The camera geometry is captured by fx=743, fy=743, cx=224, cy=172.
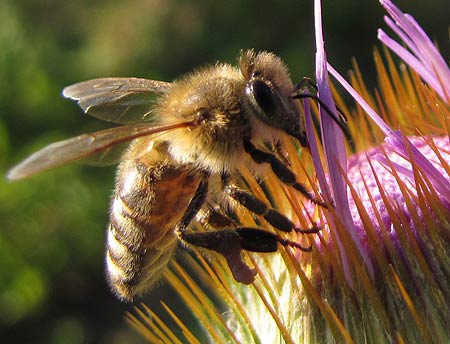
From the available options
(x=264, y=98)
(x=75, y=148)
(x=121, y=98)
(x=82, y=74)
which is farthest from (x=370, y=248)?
(x=82, y=74)

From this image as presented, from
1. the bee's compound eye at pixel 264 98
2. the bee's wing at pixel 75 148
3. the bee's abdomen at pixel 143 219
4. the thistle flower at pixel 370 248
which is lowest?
the thistle flower at pixel 370 248

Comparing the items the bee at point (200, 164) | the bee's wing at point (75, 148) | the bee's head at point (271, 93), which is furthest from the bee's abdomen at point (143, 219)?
the bee's head at point (271, 93)

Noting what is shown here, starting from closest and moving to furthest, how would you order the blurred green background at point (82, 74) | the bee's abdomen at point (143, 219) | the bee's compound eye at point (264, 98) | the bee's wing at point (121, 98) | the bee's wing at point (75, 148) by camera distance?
the bee's wing at point (75, 148)
the bee's compound eye at point (264, 98)
the bee's abdomen at point (143, 219)
the bee's wing at point (121, 98)
the blurred green background at point (82, 74)

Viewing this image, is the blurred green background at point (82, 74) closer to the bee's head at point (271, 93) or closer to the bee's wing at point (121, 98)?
the bee's wing at point (121, 98)

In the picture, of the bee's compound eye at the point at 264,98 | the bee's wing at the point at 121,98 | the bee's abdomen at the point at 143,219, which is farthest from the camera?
the bee's wing at the point at 121,98

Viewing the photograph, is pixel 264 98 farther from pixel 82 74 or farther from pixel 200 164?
pixel 82 74
